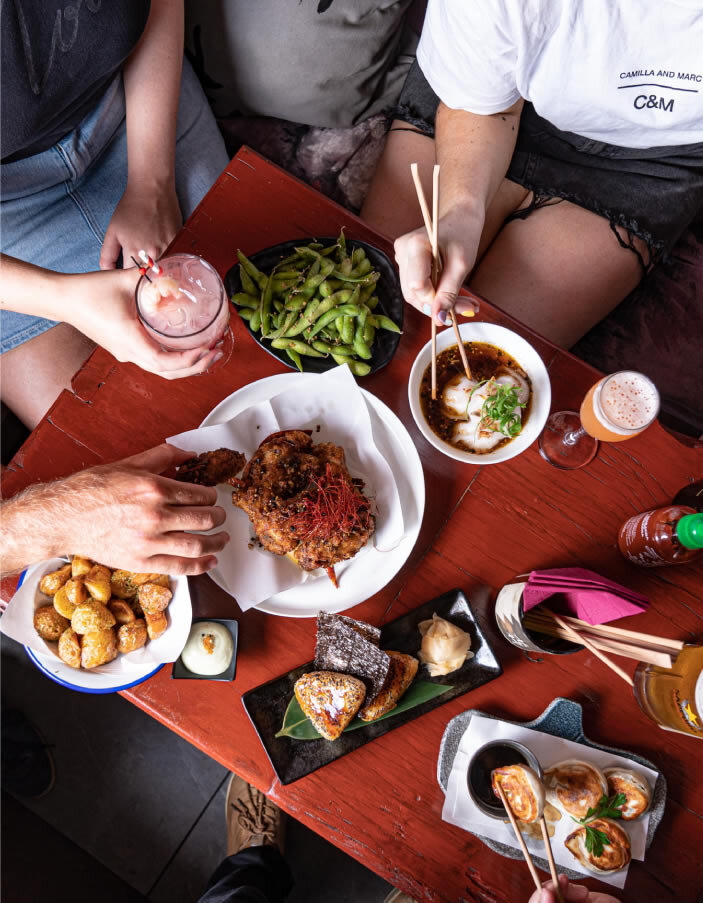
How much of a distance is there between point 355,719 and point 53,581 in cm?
97

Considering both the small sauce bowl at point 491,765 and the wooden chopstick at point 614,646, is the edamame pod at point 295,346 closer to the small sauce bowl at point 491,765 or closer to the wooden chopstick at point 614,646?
the wooden chopstick at point 614,646

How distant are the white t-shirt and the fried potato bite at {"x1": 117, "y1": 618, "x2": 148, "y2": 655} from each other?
1987 millimetres

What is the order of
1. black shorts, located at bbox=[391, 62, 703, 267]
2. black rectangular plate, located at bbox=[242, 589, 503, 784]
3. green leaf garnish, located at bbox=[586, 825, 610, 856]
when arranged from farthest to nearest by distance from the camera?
black shorts, located at bbox=[391, 62, 703, 267], black rectangular plate, located at bbox=[242, 589, 503, 784], green leaf garnish, located at bbox=[586, 825, 610, 856]

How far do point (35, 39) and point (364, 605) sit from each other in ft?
6.31

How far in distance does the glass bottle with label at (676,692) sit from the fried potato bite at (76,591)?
167cm

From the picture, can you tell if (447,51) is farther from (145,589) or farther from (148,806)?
(148,806)

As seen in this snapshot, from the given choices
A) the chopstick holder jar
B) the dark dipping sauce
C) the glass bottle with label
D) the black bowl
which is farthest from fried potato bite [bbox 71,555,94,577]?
the glass bottle with label

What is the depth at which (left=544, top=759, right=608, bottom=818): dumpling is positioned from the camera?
1617 millimetres

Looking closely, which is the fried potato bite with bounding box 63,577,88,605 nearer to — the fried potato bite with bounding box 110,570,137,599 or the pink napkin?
the fried potato bite with bounding box 110,570,137,599

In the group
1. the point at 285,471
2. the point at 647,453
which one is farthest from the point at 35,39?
the point at 647,453

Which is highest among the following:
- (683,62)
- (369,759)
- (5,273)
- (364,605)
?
(683,62)

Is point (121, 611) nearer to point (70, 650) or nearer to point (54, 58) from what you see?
point (70, 650)

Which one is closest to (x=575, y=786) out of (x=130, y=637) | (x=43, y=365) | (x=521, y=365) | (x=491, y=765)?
(x=491, y=765)

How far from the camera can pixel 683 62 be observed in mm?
1713
